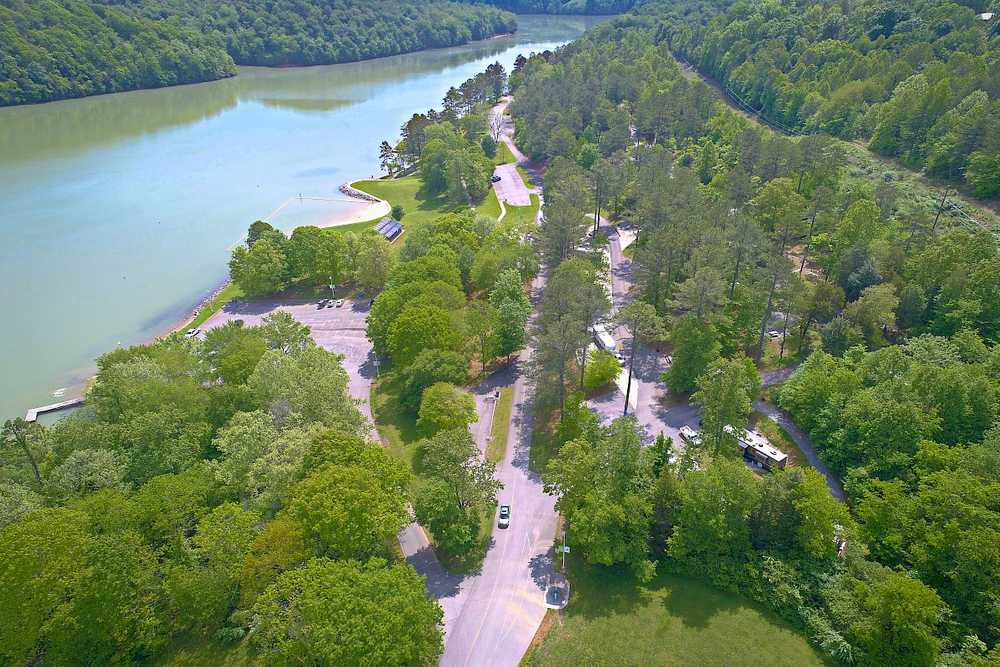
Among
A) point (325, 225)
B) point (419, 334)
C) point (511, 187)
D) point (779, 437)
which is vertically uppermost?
point (419, 334)

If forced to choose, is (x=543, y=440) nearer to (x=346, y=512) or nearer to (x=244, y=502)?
(x=346, y=512)

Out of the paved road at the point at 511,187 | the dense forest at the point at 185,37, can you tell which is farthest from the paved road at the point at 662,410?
the dense forest at the point at 185,37

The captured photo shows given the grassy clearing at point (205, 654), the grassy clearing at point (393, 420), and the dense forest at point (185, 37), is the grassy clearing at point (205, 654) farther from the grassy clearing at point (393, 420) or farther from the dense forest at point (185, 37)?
the dense forest at point (185, 37)

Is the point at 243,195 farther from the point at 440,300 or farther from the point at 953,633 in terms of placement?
the point at 953,633

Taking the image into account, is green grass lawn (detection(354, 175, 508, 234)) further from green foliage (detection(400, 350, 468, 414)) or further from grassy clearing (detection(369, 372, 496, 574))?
green foliage (detection(400, 350, 468, 414))

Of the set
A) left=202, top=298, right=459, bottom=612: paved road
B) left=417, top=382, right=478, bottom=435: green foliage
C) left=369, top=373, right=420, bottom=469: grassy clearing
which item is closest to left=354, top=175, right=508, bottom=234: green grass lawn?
left=202, top=298, right=459, bottom=612: paved road

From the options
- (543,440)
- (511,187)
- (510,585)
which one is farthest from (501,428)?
(511,187)
